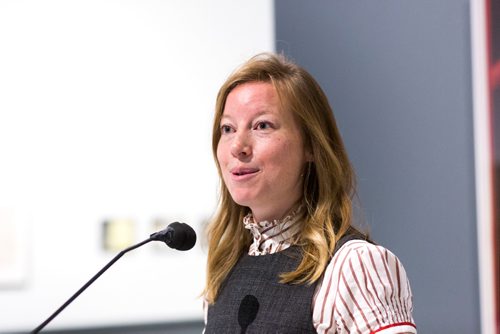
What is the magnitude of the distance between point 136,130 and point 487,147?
125cm

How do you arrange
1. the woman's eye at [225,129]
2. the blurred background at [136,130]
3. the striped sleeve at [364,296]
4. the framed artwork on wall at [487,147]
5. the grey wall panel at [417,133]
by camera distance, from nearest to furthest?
1. the striped sleeve at [364,296]
2. the woman's eye at [225,129]
3. the framed artwork on wall at [487,147]
4. the grey wall panel at [417,133]
5. the blurred background at [136,130]

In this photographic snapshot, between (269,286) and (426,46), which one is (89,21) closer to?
(426,46)

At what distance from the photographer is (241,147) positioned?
1.49 metres

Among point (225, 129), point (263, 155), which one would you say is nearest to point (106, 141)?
point (225, 129)

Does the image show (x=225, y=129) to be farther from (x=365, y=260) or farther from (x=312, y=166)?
(x=365, y=260)

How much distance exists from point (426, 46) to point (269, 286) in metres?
0.99

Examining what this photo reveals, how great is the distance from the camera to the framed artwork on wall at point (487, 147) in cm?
194

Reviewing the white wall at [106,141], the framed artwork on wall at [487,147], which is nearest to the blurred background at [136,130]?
the white wall at [106,141]

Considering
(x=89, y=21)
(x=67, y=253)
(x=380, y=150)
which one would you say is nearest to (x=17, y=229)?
(x=67, y=253)

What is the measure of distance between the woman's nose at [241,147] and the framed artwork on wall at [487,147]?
→ 2.33 ft

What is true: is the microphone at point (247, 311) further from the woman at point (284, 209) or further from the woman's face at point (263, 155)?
the woman's face at point (263, 155)

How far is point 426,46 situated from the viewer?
2.20 metres

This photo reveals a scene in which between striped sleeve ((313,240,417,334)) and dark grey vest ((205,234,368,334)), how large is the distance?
0.03 metres

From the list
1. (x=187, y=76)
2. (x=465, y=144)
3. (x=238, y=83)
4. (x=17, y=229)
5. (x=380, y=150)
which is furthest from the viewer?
(x=187, y=76)
